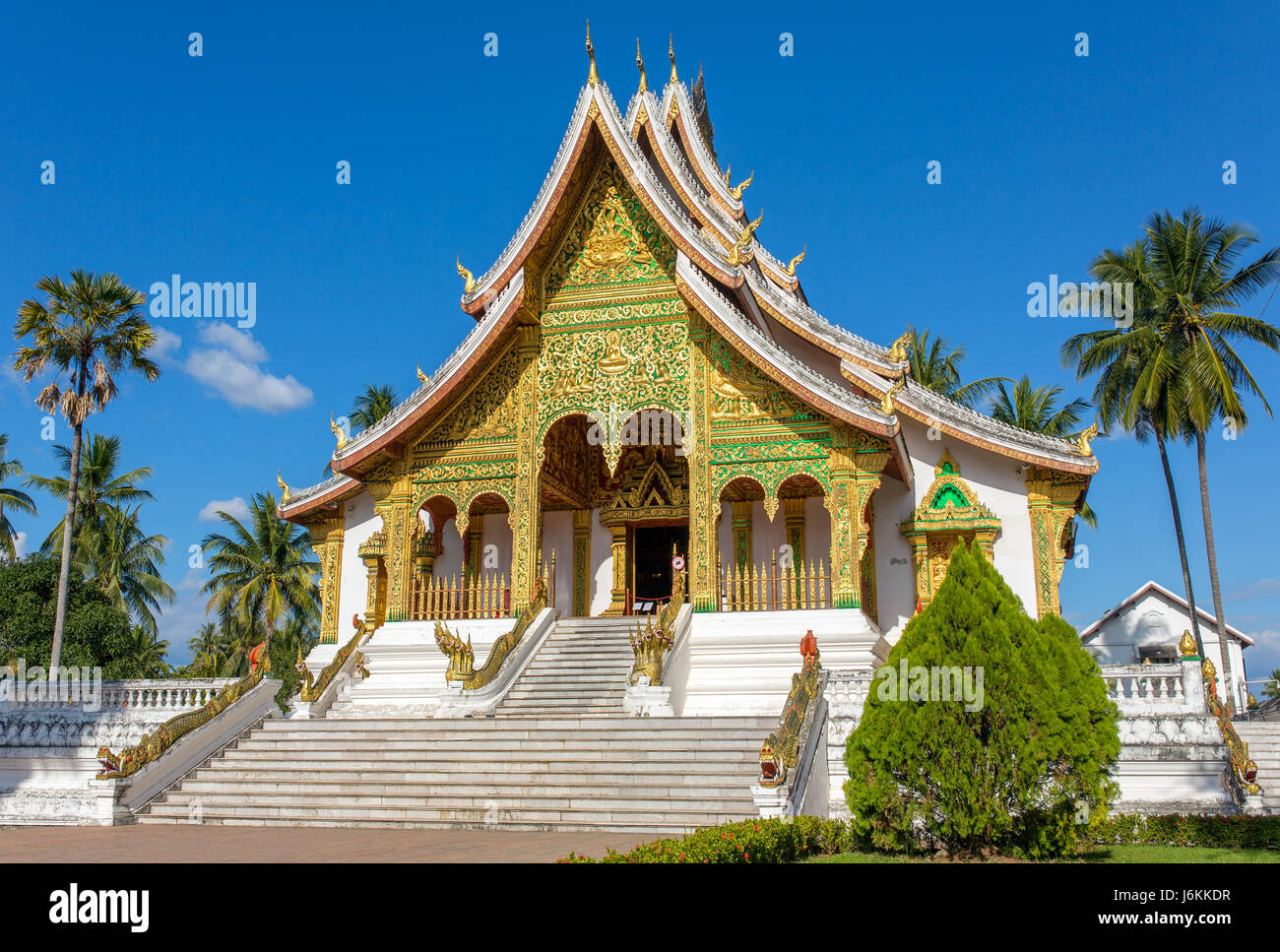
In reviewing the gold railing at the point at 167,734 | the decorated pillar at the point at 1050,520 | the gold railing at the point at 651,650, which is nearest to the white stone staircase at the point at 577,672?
the gold railing at the point at 651,650

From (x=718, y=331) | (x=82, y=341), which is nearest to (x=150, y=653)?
(x=82, y=341)

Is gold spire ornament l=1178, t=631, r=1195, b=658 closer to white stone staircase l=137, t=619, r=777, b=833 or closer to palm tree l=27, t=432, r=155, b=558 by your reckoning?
white stone staircase l=137, t=619, r=777, b=833

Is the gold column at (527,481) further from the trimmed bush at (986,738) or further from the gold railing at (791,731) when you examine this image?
the trimmed bush at (986,738)

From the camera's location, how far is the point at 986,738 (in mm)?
8000

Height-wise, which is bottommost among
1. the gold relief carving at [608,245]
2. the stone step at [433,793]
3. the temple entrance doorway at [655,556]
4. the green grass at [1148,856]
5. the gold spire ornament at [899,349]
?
the green grass at [1148,856]

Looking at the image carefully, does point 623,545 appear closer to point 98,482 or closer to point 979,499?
point 979,499

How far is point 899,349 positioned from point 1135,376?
8063 mm

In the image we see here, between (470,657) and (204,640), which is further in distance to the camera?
(204,640)

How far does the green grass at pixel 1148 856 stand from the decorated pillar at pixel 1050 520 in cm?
649

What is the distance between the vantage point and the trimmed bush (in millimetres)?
7793

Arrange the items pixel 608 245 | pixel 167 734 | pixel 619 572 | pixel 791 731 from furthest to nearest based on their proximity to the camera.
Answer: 1. pixel 619 572
2. pixel 608 245
3. pixel 167 734
4. pixel 791 731

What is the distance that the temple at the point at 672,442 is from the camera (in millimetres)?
15414
